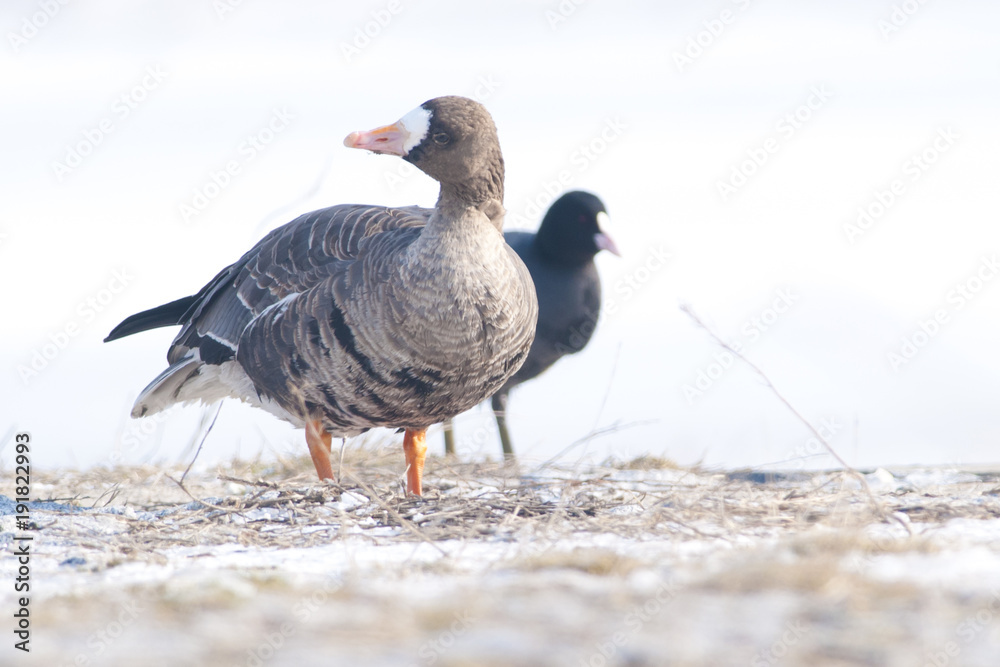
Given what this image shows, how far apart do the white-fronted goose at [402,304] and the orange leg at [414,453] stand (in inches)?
0.8

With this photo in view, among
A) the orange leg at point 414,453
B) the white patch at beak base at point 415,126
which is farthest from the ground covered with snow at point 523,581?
the white patch at beak base at point 415,126

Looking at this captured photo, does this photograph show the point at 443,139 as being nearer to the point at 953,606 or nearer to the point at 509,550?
the point at 509,550

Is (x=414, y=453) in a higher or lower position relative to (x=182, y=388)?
lower

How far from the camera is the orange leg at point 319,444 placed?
568 cm

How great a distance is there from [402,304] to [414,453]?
1.37m

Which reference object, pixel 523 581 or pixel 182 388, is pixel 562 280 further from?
pixel 523 581

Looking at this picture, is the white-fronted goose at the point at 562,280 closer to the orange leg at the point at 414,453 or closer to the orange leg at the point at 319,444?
the orange leg at the point at 414,453

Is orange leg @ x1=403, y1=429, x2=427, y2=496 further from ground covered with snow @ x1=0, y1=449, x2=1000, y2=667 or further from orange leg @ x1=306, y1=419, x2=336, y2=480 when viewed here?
ground covered with snow @ x1=0, y1=449, x2=1000, y2=667

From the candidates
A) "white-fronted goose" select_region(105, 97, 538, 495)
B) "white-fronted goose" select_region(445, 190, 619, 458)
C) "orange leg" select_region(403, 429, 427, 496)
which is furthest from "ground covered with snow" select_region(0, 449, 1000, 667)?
"white-fronted goose" select_region(445, 190, 619, 458)

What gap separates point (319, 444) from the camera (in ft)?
18.8

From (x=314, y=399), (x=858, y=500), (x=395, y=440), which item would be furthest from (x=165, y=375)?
(x=858, y=500)

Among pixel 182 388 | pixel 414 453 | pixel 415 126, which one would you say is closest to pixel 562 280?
pixel 414 453

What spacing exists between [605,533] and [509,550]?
Answer: 0.53 meters

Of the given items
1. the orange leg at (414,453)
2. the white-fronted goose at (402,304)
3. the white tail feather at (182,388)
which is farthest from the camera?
the white tail feather at (182,388)
